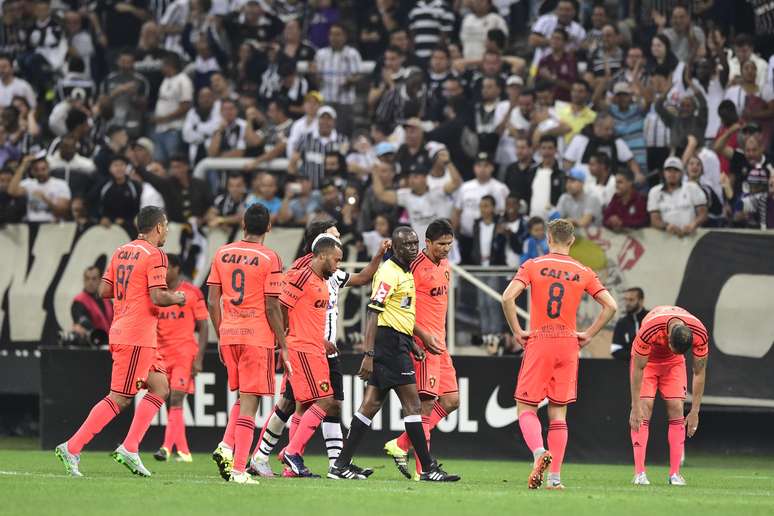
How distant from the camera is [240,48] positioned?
2619cm

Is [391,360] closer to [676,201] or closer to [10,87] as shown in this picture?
[676,201]

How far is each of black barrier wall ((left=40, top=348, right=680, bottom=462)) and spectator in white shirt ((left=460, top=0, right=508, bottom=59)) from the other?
7.93m

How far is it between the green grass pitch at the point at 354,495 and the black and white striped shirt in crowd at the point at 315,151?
811 centimetres

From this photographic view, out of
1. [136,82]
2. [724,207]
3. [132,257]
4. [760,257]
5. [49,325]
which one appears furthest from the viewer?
[136,82]

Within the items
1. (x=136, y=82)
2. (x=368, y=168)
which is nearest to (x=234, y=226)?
(x=368, y=168)

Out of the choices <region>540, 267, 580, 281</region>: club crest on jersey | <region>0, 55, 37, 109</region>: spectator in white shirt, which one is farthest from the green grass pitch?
<region>0, 55, 37, 109</region>: spectator in white shirt

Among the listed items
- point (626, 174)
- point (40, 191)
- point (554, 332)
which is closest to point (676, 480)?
point (554, 332)

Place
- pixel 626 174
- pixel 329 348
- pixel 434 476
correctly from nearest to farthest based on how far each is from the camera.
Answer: pixel 434 476
pixel 329 348
pixel 626 174

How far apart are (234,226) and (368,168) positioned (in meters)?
2.61

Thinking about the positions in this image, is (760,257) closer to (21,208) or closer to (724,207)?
(724,207)

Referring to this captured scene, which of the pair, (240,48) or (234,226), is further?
(240,48)

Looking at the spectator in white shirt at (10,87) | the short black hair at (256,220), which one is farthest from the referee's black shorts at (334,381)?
the spectator in white shirt at (10,87)

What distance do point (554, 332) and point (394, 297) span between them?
1.48 m

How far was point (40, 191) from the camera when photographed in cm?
2233
